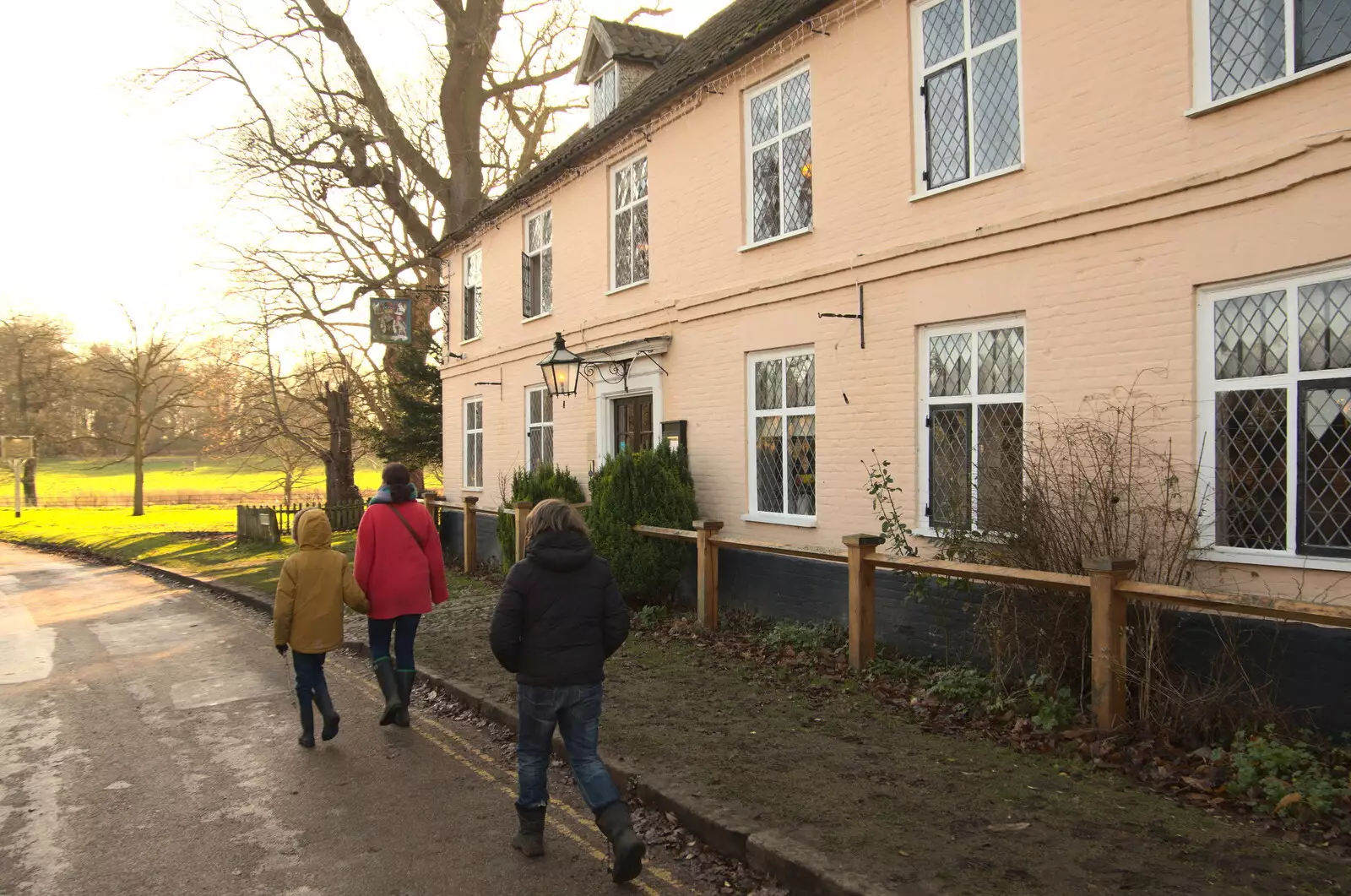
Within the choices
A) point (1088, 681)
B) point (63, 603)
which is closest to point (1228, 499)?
point (1088, 681)

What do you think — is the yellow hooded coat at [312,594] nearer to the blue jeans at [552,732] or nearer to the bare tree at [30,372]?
the blue jeans at [552,732]

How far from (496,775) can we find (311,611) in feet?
5.84

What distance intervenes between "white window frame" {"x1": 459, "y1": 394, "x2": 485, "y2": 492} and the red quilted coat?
487 inches

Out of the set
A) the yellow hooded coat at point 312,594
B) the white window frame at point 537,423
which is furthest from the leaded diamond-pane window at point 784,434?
the white window frame at point 537,423

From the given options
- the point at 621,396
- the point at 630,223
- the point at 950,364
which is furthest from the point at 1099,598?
the point at 630,223

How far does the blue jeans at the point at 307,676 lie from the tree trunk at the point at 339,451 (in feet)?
72.9

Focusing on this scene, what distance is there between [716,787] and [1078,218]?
16.6ft

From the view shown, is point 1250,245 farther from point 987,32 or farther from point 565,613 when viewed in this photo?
point 565,613

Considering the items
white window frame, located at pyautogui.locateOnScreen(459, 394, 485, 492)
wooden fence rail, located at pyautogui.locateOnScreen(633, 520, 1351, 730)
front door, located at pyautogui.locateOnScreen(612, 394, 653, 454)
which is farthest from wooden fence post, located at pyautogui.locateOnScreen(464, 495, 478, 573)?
wooden fence rail, located at pyautogui.locateOnScreen(633, 520, 1351, 730)

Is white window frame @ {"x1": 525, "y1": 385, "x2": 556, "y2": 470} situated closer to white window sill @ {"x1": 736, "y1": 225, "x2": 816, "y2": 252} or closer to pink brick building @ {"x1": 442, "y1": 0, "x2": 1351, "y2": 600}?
pink brick building @ {"x1": 442, "y1": 0, "x2": 1351, "y2": 600}

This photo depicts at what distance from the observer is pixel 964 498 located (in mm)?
8219

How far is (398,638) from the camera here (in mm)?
7297

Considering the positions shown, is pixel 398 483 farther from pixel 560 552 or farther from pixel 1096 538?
pixel 1096 538

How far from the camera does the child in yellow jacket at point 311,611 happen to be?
6621 millimetres
